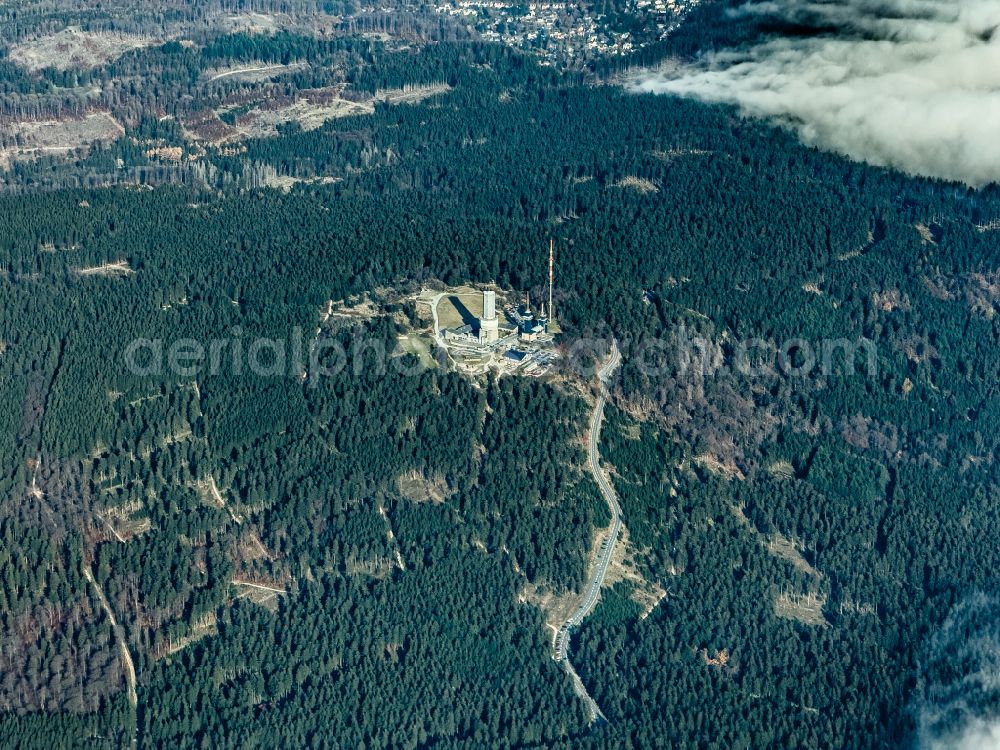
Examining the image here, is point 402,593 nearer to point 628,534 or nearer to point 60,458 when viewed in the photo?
point 628,534

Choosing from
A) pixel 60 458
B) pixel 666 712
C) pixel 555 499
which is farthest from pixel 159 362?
pixel 666 712

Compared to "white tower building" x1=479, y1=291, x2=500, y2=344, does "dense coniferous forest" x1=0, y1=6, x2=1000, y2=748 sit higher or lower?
lower

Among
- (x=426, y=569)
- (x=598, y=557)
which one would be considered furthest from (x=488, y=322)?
(x=426, y=569)

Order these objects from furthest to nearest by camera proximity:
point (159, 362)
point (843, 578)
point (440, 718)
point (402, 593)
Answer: point (159, 362), point (843, 578), point (402, 593), point (440, 718)

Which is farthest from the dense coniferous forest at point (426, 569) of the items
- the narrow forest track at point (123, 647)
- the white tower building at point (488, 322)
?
the white tower building at point (488, 322)

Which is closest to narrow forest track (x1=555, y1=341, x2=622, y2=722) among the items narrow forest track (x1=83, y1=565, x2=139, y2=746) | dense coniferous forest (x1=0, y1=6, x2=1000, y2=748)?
dense coniferous forest (x1=0, y1=6, x2=1000, y2=748)

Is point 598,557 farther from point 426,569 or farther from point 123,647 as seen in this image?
point 123,647

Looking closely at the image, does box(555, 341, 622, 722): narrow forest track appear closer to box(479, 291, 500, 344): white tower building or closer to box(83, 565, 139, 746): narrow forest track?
box(479, 291, 500, 344): white tower building
